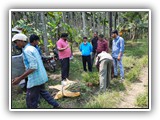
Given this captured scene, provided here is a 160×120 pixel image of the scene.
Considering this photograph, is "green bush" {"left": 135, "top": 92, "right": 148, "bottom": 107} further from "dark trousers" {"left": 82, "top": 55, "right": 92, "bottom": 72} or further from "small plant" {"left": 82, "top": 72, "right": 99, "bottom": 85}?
"dark trousers" {"left": 82, "top": 55, "right": 92, "bottom": 72}

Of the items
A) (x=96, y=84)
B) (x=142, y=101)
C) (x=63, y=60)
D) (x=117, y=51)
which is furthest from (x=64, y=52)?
(x=142, y=101)

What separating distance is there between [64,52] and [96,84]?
798mm

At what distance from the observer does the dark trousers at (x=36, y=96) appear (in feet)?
12.2

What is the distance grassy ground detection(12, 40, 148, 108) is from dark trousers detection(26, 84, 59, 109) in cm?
15

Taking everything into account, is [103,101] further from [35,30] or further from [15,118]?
[35,30]

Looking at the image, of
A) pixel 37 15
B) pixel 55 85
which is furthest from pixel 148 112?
pixel 37 15

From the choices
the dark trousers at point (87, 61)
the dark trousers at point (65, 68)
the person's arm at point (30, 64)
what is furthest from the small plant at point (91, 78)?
the person's arm at point (30, 64)

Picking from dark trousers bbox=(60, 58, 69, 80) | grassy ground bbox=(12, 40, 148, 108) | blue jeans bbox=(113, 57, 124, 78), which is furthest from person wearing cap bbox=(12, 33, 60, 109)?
blue jeans bbox=(113, 57, 124, 78)

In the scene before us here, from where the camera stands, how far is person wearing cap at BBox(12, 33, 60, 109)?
3.54 meters

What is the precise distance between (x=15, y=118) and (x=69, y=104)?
0.76 metres

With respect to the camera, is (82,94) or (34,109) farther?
(82,94)

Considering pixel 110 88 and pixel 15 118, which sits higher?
pixel 110 88

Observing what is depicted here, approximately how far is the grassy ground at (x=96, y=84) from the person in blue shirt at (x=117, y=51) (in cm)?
8
